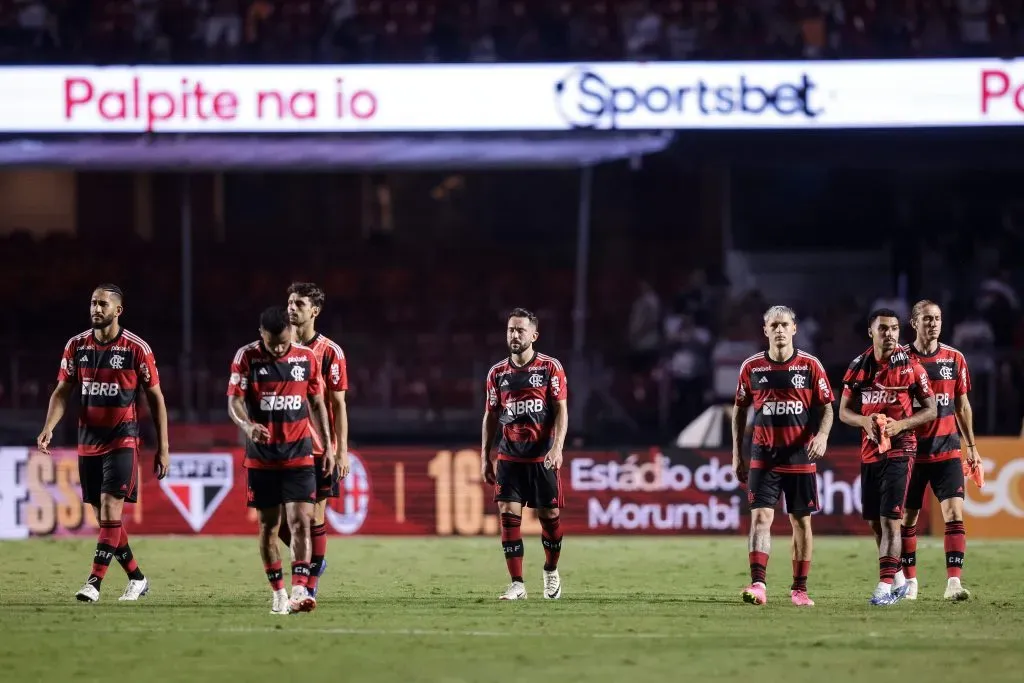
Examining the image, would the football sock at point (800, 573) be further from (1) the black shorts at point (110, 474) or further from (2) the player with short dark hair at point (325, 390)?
(1) the black shorts at point (110, 474)

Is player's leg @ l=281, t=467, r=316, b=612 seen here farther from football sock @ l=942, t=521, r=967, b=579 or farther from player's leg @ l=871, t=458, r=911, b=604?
football sock @ l=942, t=521, r=967, b=579

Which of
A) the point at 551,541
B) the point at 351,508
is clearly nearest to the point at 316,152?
the point at 351,508

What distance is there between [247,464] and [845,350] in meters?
12.1

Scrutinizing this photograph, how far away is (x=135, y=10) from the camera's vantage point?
22.4 meters

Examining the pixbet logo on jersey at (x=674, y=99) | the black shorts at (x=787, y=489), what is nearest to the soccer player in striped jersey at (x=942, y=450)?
the black shorts at (x=787, y=489)

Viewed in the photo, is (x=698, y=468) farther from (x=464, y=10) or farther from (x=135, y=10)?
(x=135, y=10)

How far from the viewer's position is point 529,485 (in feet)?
37.9

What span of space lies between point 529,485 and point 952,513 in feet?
9.98

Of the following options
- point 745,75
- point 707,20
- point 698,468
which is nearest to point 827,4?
point 707,20

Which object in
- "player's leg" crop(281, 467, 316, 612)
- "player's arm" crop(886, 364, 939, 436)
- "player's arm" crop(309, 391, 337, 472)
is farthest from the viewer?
"player's arm" crop(886, 364, 939, 436)

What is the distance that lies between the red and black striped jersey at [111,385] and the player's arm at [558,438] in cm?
278

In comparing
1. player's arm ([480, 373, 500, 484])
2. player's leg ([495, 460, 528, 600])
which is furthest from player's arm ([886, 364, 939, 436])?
player's arm ([480, 373, 500, 484])

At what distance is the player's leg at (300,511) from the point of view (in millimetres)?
9969

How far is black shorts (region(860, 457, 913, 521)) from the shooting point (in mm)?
11125
